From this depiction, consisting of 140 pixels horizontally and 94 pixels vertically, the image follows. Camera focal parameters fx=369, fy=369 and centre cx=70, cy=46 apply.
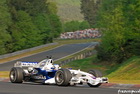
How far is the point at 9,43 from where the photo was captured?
88125mm

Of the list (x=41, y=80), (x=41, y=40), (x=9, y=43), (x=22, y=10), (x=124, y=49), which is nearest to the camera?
(x=41, y=80)

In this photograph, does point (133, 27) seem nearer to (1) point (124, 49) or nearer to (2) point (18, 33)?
(1) point (124, 49)

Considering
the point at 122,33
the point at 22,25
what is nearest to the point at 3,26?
the point at 22,25

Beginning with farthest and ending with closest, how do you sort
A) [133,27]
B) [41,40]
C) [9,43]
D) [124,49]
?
1. [41,40]
2. [9,43]
3. [124,49]
4. [133,27]

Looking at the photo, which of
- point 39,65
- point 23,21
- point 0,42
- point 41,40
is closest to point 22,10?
point 23,21

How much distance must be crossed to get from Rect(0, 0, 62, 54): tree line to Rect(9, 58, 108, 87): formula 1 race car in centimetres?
5897

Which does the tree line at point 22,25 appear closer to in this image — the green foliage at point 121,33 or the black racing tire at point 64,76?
the green foliage at point 121,33

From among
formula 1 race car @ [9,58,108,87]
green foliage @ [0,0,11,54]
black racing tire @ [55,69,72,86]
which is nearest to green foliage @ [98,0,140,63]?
green foliage @ [0,0,11,54]

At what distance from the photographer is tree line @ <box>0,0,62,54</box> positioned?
81000 mm

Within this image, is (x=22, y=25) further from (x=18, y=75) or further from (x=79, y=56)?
(x=18, y=75)

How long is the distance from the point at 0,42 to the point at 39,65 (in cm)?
6008

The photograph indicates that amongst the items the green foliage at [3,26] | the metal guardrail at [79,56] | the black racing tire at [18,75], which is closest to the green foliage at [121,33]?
the metal guardrail at [79,56]

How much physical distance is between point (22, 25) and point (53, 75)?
7367 centimetres

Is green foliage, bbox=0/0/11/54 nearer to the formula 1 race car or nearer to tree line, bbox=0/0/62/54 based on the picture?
tree line, bbox=0/0/62/54
